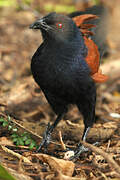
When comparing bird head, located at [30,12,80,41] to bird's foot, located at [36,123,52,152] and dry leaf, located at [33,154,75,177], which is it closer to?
bird's foot, located at [36,123,52,152]

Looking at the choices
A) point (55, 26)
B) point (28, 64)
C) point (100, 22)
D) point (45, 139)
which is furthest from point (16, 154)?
point (28, 64)

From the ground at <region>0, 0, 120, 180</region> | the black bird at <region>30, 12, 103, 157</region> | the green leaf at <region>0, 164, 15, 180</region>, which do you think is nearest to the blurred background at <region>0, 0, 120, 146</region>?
the ground at <region>0, 0, 120, 180</region>

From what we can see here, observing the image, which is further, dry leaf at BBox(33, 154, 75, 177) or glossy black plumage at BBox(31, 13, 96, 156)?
glossy black plumage at BBox(31, 13, 96, 156)

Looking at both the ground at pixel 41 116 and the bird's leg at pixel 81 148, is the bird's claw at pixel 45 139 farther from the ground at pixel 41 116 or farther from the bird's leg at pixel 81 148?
the bird's leg at pixel 81 148

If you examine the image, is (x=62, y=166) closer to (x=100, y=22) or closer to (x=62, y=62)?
(x=62, y=62)

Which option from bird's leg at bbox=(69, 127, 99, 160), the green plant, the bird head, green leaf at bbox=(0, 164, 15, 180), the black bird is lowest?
bird's leg at bbox=(69, 127, 99, 160)

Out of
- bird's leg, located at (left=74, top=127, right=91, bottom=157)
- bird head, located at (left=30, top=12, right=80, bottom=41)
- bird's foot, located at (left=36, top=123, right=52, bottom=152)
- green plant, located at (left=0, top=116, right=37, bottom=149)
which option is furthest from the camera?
bird's foot, located at (left=36, top=123, right=52, bottom=152)

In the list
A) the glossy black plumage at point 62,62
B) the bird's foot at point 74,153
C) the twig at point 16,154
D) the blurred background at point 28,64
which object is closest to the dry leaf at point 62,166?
the twig at point 16,154

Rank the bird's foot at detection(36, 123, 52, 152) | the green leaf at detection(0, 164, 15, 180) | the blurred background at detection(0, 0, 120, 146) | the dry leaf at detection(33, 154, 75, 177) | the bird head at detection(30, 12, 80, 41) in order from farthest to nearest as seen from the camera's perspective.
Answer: the blurred background at detection(0, 0, 120, 146) → the bird's foot at detection(36, 123, 52, 152) → the bird head at detection(30, 12, 80, 41) → the dry leaf at detection(33, 154, 75, 177) → the green leaf at detection(0, 164, 15, 180)

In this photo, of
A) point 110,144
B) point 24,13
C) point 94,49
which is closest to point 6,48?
point 24,13
